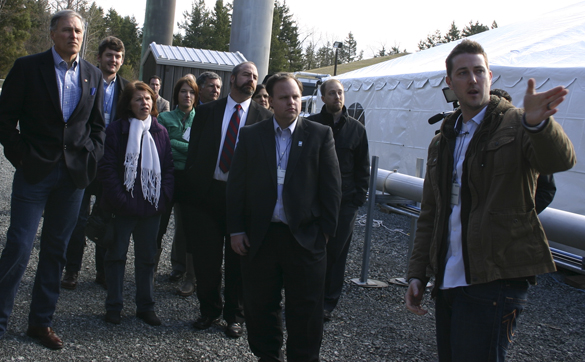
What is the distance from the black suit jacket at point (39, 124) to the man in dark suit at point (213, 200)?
86 centimetres

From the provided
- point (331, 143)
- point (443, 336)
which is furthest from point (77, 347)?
point (443, 336)

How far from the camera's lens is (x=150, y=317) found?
3852mm

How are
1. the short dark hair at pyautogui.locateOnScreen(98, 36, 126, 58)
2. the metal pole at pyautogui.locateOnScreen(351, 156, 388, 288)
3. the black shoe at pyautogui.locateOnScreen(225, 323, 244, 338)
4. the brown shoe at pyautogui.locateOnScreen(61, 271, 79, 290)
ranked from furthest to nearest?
1. the metal pole at pyautogui.locateOnScreen(351, 156, 388, 288)
2. the short dark hair at pyautogui.locateOnScreen(98, 36, 126, 58)
3. the brown shoe at pyautogui.locateOnScreen(61, 271, 79, 290)
4. the black shoe at pyautogui.locateOnScreen(225, 323, 244, 338)

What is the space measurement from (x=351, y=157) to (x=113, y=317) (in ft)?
7.91

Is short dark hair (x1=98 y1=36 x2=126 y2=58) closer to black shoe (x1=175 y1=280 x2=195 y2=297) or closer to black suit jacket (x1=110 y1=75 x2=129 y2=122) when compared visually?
black suit jacket (x1=110 y1=75 x2=129 y2=122)

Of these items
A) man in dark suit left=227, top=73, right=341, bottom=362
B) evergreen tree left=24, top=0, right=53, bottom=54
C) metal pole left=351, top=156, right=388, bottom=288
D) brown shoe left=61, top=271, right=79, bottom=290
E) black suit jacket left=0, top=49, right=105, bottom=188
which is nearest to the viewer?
man in dark suit left=227, top=73, right=341, bottom=362

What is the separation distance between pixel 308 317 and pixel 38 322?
1898 mm

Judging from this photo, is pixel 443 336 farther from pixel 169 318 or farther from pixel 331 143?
pixel 169 318

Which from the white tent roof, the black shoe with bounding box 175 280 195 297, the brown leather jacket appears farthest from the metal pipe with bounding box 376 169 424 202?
the white tent roof

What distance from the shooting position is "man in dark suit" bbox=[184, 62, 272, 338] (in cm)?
383

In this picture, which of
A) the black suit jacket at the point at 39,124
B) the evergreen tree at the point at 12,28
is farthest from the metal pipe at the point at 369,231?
the evergreen tree at the point at 12,28

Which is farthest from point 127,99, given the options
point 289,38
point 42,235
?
point 289,38

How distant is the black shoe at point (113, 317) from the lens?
3.76 meters

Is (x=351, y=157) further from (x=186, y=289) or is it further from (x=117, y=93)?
(x=117, y=93)
